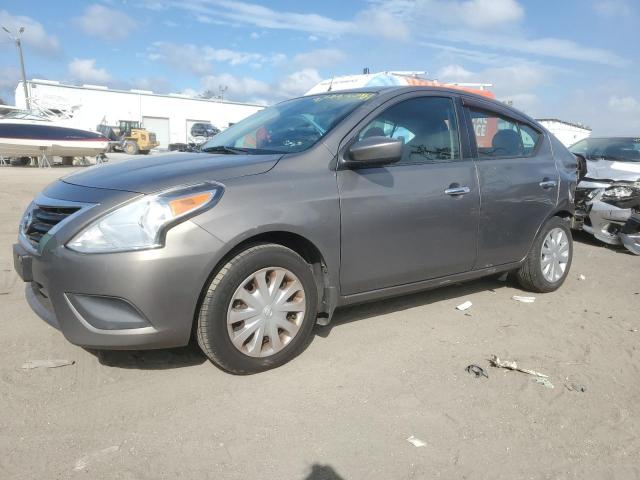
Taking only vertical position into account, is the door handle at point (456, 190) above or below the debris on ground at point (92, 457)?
above

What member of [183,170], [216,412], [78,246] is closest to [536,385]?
[216,412]

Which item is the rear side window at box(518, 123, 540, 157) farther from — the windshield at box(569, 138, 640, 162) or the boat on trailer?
the boat on trailer

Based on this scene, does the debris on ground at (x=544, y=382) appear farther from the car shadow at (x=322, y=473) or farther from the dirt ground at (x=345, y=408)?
the car shadow at (x=322, y=473)

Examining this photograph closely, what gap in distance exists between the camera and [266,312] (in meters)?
2.97

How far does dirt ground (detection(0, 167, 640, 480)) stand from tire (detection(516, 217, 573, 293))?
0.77 metres

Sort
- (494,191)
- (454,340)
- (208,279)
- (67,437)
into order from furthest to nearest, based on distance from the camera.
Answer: (494,191) → (454,340) → (208,279) → (67,437)

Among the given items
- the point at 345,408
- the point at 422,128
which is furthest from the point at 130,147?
the point at 345,408

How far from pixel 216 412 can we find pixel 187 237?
0.91m

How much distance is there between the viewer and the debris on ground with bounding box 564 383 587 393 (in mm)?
3020

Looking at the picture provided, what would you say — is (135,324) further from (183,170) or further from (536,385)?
(536,385)

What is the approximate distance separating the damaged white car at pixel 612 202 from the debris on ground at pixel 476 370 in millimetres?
5111

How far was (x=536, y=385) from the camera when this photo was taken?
10.0 feet

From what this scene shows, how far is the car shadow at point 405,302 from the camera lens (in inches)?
157

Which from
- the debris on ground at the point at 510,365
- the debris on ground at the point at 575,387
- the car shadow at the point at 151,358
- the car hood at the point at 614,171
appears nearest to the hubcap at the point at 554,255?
the debris on ground at the point at 510,365
